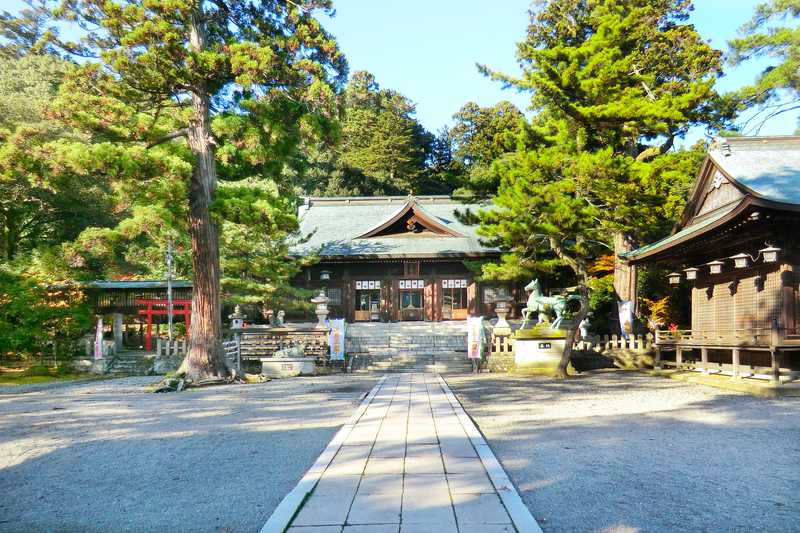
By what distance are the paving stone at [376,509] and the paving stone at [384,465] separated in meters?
0.59

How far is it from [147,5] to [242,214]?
456 cm

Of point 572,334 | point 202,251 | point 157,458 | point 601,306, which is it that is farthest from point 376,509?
point 601,306

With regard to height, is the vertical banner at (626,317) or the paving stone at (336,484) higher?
the vertical banner at (626,317)

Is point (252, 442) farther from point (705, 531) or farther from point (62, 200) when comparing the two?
point (62, 200)

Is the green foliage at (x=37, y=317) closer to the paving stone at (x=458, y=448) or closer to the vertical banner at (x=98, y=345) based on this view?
the vertical banner at (x=98, y=345)

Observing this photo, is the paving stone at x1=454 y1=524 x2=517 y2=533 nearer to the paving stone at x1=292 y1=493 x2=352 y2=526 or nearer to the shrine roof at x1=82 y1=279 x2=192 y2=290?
the paving stone at x1=292 y1=493 x2=352 y2=526

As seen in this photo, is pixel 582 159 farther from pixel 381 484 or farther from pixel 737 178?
pixel 381 484

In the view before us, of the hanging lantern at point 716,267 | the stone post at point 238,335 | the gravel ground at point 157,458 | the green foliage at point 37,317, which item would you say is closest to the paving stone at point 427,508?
the gravel ground at point 157,458

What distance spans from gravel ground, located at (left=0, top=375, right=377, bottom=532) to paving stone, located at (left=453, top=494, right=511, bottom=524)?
56.5 inches

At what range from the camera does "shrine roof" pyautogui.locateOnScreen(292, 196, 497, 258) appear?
84.7ft

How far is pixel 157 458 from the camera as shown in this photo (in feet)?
19.5

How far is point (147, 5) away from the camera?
11148mm

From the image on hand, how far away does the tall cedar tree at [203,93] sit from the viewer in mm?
11227

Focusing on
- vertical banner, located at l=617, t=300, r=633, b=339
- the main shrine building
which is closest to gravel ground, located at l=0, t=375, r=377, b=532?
vertical banner, located at l=617, t=300, r=633, b=339
